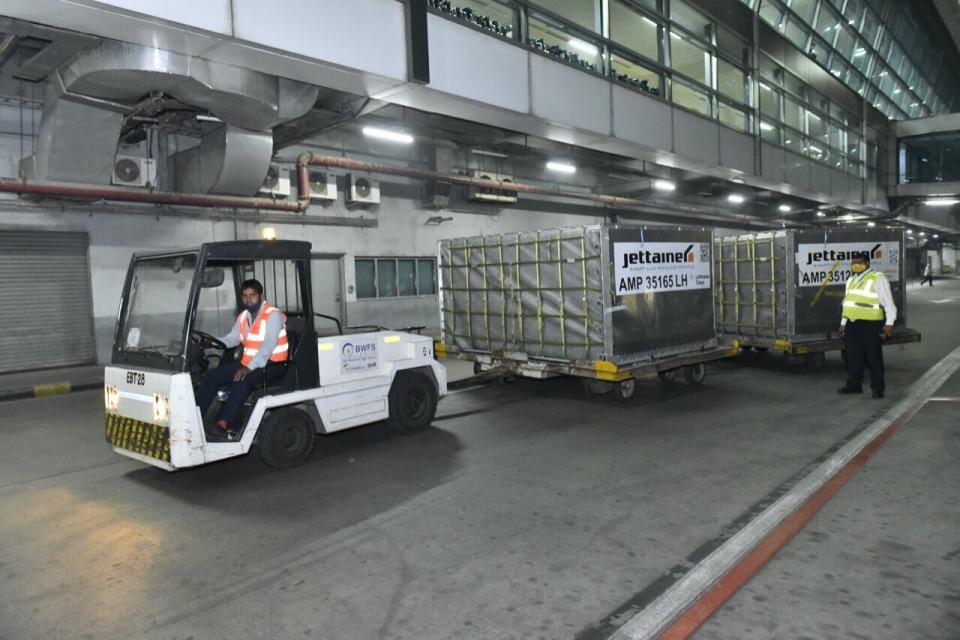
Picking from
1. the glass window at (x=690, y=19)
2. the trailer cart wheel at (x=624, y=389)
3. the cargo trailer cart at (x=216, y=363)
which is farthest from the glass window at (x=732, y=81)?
the cargo trailer cart at (x=216, y=363)

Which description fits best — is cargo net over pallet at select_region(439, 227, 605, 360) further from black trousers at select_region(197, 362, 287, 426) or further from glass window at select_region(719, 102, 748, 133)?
glass window at select_region(719, 102, 748, 133)

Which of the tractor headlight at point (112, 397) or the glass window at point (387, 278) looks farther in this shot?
the glass window at point (387, 278)

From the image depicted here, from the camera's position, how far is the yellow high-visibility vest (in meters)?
8.16

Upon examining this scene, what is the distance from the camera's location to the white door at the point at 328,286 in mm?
16297

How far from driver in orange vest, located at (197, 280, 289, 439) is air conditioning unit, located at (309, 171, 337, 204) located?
9.88 m

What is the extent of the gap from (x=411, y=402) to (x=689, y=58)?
16388mm

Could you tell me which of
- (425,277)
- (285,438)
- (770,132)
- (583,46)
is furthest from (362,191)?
(770,132)

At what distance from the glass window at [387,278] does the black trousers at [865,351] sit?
40.1 feet

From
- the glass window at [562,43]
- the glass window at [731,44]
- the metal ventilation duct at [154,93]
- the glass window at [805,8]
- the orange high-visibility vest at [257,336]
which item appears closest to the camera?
the orange high-visibility vest at [257,336]

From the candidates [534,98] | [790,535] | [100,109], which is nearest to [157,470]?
[790,535]

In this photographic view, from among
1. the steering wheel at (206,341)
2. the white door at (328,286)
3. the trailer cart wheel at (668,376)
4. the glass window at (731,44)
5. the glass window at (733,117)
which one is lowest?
the trailer cart wheel at (668,376)

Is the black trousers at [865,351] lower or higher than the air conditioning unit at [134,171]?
lower

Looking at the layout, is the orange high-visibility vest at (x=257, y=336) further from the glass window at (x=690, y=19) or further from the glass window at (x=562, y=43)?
the glass window at (x=690, y=19)

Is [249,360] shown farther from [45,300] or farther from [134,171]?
[45,300]
